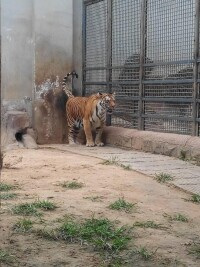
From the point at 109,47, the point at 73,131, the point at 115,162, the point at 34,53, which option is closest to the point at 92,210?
the point at 115,162

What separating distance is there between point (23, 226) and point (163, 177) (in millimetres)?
2547

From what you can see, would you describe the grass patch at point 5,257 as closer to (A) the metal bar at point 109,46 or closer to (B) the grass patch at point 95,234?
(B) the grass patch at point 95,234

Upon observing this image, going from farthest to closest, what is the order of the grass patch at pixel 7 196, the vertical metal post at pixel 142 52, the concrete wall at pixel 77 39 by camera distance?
the concrete wall at pixel 77 39 → the vertical metal post at pixel 142 52 → the grass patch at pixel 7 196

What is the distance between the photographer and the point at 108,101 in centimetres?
887

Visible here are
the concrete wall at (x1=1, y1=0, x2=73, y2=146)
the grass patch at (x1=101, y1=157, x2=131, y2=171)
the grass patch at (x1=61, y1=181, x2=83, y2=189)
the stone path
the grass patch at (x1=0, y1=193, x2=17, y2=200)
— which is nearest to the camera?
the grass patch at (x1=0, y1=193, x2=17, y2=200)

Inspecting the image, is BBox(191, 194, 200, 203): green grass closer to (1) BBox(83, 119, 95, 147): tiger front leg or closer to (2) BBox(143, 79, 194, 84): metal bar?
(2) BBox(143, 79, 194, 84): metal bar

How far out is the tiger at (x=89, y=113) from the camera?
9.03 m

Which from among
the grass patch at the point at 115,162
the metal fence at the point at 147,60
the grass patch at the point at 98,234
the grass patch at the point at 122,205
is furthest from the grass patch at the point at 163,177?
the grass patch at the point at 98,234

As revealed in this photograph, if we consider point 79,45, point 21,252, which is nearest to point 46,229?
point 21,252

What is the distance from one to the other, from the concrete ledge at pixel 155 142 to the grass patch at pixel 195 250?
3.95 m

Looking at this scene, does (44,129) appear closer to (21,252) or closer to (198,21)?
(198,21)

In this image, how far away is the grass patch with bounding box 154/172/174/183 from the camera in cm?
547

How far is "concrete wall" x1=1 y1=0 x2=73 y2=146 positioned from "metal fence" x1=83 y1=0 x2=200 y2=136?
0.61 m

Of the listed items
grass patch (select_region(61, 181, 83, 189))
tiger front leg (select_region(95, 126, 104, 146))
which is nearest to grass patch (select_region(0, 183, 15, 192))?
grass patch (select_region(61, 181, 83, 189))
